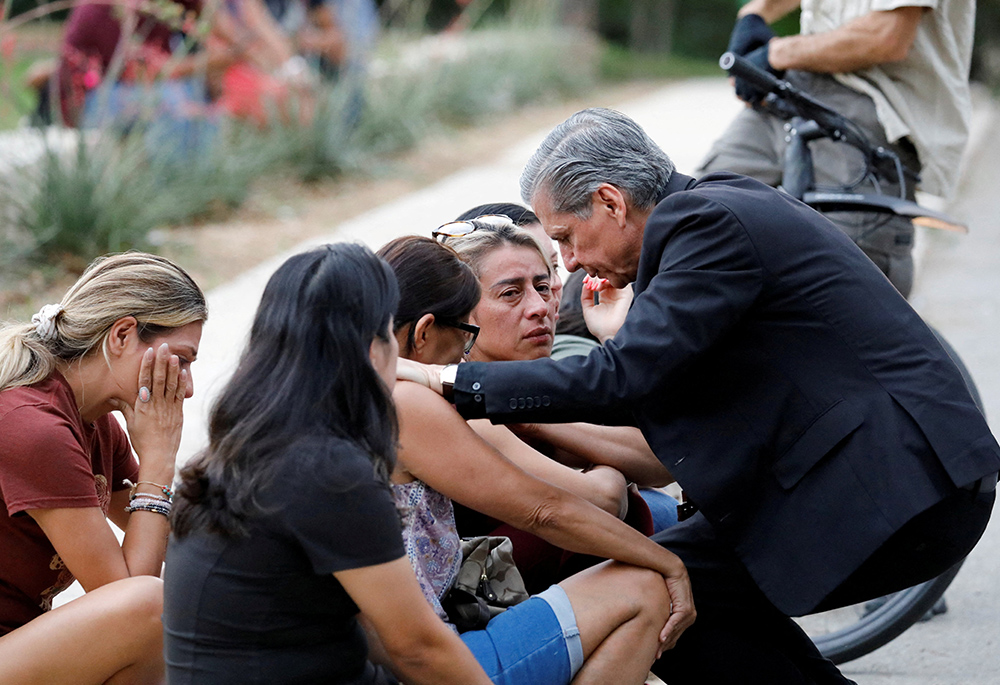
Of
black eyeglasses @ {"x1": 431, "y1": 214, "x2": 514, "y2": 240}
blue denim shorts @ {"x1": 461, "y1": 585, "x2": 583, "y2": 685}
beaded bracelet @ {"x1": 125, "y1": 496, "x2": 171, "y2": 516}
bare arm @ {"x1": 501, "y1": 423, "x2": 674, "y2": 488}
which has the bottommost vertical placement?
blue denim shorts @ {"x1": 461, "y1": 585, "x2": 583, "y2": 685}

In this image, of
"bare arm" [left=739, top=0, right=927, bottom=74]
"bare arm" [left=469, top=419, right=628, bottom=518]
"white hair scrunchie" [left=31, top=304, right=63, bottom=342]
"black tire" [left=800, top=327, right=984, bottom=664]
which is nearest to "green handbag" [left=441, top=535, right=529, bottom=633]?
"bare arm" [left=469, top=419, right=628, bottom=518]

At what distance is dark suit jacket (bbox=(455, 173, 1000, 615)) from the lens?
230 centimetres

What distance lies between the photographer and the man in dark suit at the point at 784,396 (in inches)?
90.7

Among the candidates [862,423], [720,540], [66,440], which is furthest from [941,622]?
[66,440]

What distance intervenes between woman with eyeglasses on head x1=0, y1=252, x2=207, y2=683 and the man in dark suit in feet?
2.20

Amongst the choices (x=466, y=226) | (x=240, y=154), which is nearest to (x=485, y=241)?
(x=466, y=226)

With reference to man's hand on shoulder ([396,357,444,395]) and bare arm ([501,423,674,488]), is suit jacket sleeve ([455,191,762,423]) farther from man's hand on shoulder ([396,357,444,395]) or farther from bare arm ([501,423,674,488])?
bare arm ([501,423,674,488])

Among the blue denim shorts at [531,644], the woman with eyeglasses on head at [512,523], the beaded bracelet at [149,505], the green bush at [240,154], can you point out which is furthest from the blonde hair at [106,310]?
the green bush at [240,154]

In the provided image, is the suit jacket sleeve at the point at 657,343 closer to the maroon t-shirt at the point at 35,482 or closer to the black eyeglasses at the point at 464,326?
the black eyeglasses at the point at 464,326

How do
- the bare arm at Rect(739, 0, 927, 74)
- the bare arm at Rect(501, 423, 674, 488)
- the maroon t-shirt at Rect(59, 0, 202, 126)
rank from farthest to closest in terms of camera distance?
the maroon t-shirt at Rect(59, 0, 202, 126) → the bare arm at Rect(739, 0, 927, 74) → the bare arm at Rect(501, 423, 674, 488)

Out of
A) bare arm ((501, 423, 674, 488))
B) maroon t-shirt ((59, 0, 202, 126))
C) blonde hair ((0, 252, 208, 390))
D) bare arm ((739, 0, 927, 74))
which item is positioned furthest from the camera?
maroon t-shirt ((59, 0, 202, 126))

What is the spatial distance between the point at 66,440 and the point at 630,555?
1.23m

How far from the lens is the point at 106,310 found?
7.93 ft

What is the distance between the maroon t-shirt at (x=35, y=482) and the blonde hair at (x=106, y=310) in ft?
0.25
